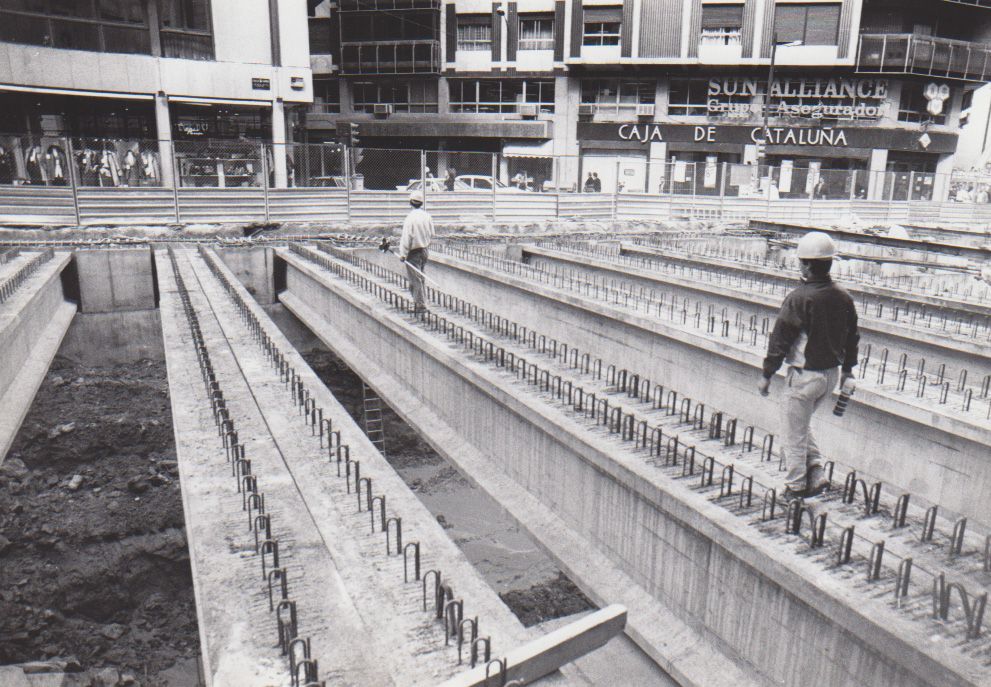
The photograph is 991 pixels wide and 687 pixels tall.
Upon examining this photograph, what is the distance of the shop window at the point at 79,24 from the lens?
25.5m

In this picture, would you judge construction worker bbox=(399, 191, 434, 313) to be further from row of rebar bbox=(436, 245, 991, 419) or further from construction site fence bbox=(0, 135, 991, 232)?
construction site fence bbox=(0, 135, 991, 232)

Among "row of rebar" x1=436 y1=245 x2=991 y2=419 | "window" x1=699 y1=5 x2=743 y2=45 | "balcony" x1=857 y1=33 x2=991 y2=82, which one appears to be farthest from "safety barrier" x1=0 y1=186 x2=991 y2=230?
"window" x1=699 y1=5 x2=743 y2=45

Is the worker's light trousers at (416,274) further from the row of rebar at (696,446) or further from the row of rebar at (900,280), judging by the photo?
the row of rebar at (900,280)

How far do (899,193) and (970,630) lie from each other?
3189 centimetres

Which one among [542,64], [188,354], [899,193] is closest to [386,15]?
[542,64]

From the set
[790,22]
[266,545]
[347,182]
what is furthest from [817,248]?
[790,22]

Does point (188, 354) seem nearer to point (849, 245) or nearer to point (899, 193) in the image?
point (849, 245)

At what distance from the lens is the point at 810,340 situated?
543cm

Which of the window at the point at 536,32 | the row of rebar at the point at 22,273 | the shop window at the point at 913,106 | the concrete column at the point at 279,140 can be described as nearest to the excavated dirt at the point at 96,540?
the row of rebar at the point at 22,273

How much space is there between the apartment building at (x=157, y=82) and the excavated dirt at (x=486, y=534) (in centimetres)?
1018

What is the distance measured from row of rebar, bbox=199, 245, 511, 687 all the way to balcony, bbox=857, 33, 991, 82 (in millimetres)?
38545

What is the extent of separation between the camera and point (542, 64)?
43.2m

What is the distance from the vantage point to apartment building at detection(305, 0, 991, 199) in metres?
39.2

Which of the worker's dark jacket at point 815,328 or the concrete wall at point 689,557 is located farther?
the worker's dark jacket at point 815,328
